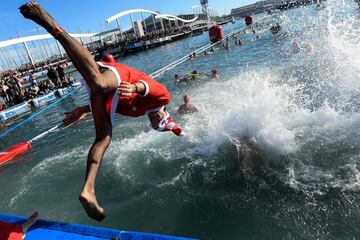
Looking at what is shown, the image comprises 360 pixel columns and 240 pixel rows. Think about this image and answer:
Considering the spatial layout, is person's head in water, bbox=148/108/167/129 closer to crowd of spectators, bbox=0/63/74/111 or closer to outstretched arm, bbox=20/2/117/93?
outstretched arm, bbox=20/2/117/93

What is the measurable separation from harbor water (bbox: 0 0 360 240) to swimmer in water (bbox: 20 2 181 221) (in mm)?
2324

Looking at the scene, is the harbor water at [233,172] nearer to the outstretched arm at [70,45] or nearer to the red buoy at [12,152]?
the red buoy at [12,152]

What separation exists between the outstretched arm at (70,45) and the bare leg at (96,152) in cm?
43

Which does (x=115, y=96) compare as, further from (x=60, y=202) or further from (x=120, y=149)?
(x=120, y=149)

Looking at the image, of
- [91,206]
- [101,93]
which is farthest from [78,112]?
[91,206]

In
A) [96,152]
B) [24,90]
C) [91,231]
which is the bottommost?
[24,90]

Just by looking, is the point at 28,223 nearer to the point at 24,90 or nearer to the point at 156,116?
the point at 156,116

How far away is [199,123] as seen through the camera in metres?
11.2

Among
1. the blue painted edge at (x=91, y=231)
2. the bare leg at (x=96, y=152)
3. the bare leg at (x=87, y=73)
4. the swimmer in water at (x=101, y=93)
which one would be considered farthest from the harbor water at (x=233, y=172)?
the bare leg at (x=87, y=73)

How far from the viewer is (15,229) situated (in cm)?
448

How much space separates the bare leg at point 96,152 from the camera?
9.63 feet

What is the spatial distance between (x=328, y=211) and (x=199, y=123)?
6.33 meters

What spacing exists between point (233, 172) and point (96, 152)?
4131 mm

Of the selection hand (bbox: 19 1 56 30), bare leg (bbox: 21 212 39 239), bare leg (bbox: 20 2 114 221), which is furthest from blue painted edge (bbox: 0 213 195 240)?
hand (bbox: 19 1 56 30)
